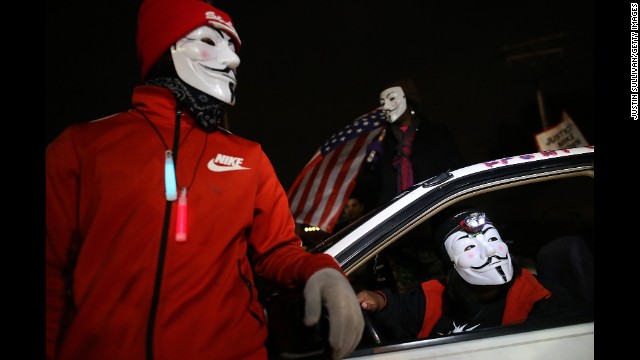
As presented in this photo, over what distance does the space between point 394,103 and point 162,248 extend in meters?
3.01

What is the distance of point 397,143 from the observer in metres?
3.95

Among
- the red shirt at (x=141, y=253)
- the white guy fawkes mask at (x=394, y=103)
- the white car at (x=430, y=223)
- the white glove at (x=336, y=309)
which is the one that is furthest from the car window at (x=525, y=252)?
the white guy fawkes mask at (x=394, y=103)

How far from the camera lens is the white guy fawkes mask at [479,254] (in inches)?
86.5

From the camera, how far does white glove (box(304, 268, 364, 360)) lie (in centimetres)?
129

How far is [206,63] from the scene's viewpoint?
1.65 meters

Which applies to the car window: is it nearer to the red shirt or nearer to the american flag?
the red shirt

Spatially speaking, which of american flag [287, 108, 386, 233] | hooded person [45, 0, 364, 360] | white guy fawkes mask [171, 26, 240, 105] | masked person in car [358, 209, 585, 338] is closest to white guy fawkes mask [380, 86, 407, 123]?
american flag [287, 108, 386, 233]

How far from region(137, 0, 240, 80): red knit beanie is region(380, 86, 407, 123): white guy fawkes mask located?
245 cm

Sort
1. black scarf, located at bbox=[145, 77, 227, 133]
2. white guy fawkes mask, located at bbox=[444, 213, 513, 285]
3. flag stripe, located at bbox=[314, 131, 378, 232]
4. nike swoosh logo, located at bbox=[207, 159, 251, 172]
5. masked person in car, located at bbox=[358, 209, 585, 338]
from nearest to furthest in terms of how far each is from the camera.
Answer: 1. nike swoosh logo, located at bbox=[207, 159, 251, 172]
2. black scarf, located at bbox=[145, 77, 227, 133]
3. masked person in car, located at bbox=[358, 209, 585, 338]
4. white guy fawkes mask, located at bbox=[444, 213, 513, 285]
5. flag stripe, located at bbox=[314, 131, 378, 232]

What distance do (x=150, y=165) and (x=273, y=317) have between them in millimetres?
704

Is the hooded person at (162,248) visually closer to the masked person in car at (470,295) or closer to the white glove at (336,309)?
the white glove at (336,309)

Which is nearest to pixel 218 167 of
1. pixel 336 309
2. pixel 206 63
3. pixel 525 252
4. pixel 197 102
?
pixel 197 102

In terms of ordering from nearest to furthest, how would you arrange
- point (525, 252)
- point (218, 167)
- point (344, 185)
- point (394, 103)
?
1. point (218, 167)
2. point (525, 252)
3. point (394, 103)
4. point (344, 185)

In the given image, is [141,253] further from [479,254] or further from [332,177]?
[332,177]
